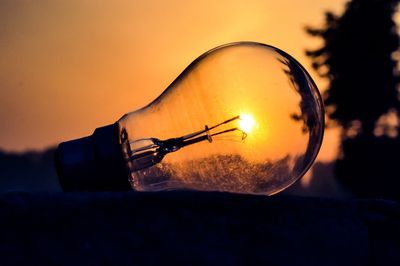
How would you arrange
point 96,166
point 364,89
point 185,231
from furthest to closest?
point 364,89 → point 96,166 → point 185,231

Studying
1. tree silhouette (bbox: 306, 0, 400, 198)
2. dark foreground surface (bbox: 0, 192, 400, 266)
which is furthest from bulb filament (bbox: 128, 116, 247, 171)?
tree silhouette (bbox: 306, 0, 400, 198)

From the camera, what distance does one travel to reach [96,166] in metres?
0.68

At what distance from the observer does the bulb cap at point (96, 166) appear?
26.7 inches

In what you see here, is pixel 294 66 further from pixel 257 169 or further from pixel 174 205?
pixel 174 205

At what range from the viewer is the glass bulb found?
692 millimetres

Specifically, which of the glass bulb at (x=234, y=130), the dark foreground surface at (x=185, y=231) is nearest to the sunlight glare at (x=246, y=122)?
the glass bulb at (x=234, y=130)

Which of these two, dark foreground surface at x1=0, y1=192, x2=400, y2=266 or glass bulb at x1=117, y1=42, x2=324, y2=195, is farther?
glass bulb at x1=117, y1=42, x2=324, y2=195

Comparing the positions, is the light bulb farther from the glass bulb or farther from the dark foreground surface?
the dark foreground surface

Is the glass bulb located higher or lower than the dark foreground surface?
higher

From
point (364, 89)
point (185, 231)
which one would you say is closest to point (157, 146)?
point (185, 231)

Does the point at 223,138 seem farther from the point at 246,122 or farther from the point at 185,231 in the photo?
the point at 185,231

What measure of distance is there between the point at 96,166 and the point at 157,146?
0.32 feet

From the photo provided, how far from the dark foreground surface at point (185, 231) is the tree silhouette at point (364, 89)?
285cm

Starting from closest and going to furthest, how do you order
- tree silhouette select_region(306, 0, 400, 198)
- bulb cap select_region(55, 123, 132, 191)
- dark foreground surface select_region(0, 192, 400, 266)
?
dark foreground surface select_region(0, 192, 400, 266) < bulb cap select_region(55, 123, 132, 191) < tree silhouette select_region(306, 0, 400, 198)
